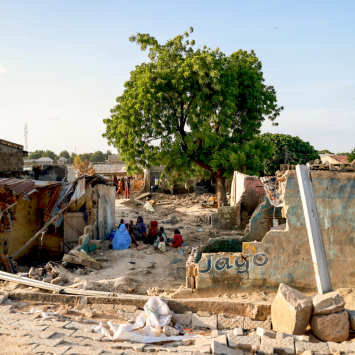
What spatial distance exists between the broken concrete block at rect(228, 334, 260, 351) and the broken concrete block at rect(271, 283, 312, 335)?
558mm

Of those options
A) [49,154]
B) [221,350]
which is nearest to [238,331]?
[221,350]

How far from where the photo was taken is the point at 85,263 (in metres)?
9.04

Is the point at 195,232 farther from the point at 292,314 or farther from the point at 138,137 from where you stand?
the point at 292,314

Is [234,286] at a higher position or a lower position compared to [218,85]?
lower

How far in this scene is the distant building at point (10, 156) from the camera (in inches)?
594

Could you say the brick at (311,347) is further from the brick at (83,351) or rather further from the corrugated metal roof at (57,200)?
the corrugated metal roof at (57,200)

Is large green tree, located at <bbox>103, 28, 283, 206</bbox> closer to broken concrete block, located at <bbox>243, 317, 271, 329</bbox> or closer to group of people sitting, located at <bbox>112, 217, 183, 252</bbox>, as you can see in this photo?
group of people sitting, located at <bbox>112, 217, 183, 252</bbox>

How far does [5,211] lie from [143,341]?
228 inches

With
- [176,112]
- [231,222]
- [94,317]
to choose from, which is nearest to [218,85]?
[176,112]

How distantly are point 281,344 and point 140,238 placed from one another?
8286 millimetres

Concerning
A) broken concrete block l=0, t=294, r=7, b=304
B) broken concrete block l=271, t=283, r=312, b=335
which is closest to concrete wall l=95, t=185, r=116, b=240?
broken concrete block l=0, t=294, r=7, b=304

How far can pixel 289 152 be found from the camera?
27906 millimetres

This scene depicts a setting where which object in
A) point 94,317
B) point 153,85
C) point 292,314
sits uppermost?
point 153,85

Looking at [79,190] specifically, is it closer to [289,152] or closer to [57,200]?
[57,200]
